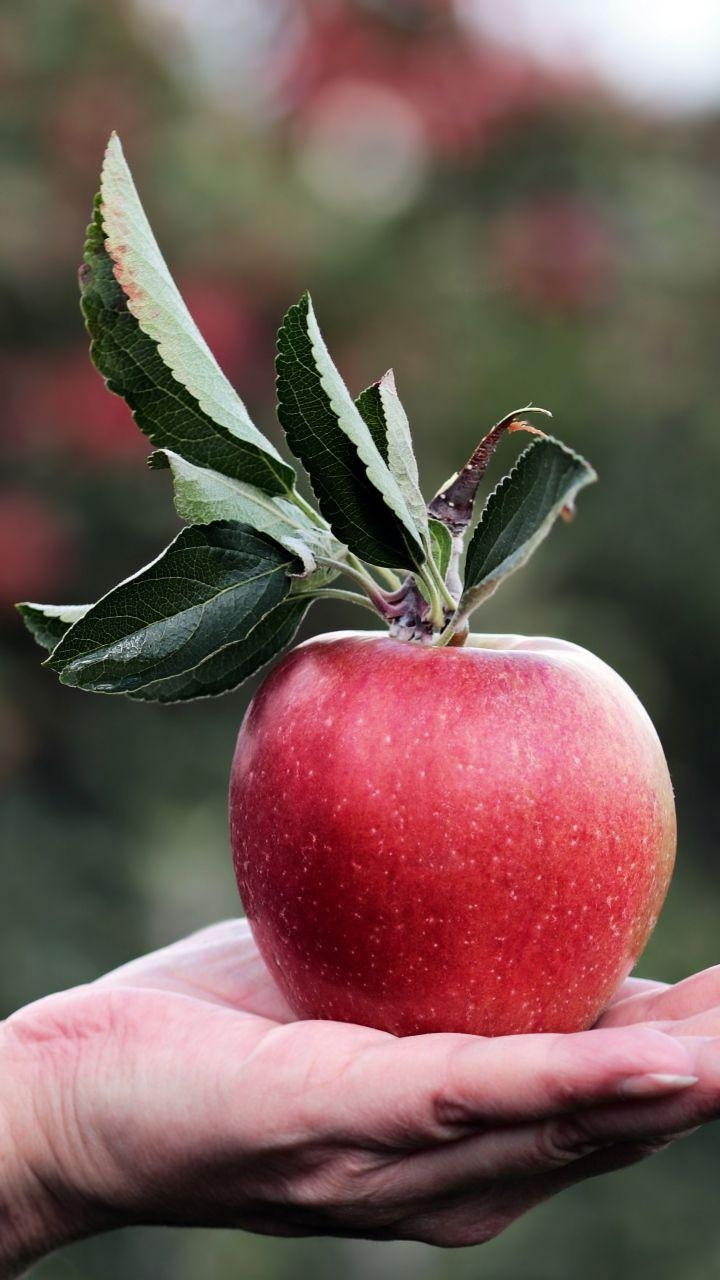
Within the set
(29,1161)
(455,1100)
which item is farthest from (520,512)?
(29,1161)

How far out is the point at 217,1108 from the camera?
105 cm

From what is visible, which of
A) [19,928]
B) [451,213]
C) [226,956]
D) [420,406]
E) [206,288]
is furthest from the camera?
[451,213]

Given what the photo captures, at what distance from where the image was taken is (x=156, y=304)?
42.6 inches

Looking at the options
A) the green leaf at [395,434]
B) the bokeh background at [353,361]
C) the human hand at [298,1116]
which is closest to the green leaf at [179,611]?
the green leaf at [395,434]

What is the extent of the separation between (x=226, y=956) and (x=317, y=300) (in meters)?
3.03

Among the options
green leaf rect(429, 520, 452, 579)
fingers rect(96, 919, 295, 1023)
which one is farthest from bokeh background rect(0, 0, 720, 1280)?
green leaf rect(429, 520, 452, 579)

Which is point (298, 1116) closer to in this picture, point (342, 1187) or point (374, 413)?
point (342, 1187)

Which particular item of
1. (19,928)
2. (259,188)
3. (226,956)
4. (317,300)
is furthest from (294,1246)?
(259,188)

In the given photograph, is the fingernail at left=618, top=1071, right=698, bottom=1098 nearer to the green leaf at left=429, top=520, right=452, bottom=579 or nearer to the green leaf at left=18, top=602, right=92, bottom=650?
the green leaf at left=429, top=520, right=452, bottom=579

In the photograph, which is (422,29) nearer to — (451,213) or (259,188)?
(451,213)

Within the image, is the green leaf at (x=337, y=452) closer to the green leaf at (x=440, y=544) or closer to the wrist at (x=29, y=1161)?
the green leaf at (x=440, y=544)

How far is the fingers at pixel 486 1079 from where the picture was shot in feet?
2.97

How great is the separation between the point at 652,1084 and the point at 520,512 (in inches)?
16.8

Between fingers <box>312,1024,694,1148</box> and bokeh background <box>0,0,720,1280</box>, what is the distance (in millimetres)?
2222
